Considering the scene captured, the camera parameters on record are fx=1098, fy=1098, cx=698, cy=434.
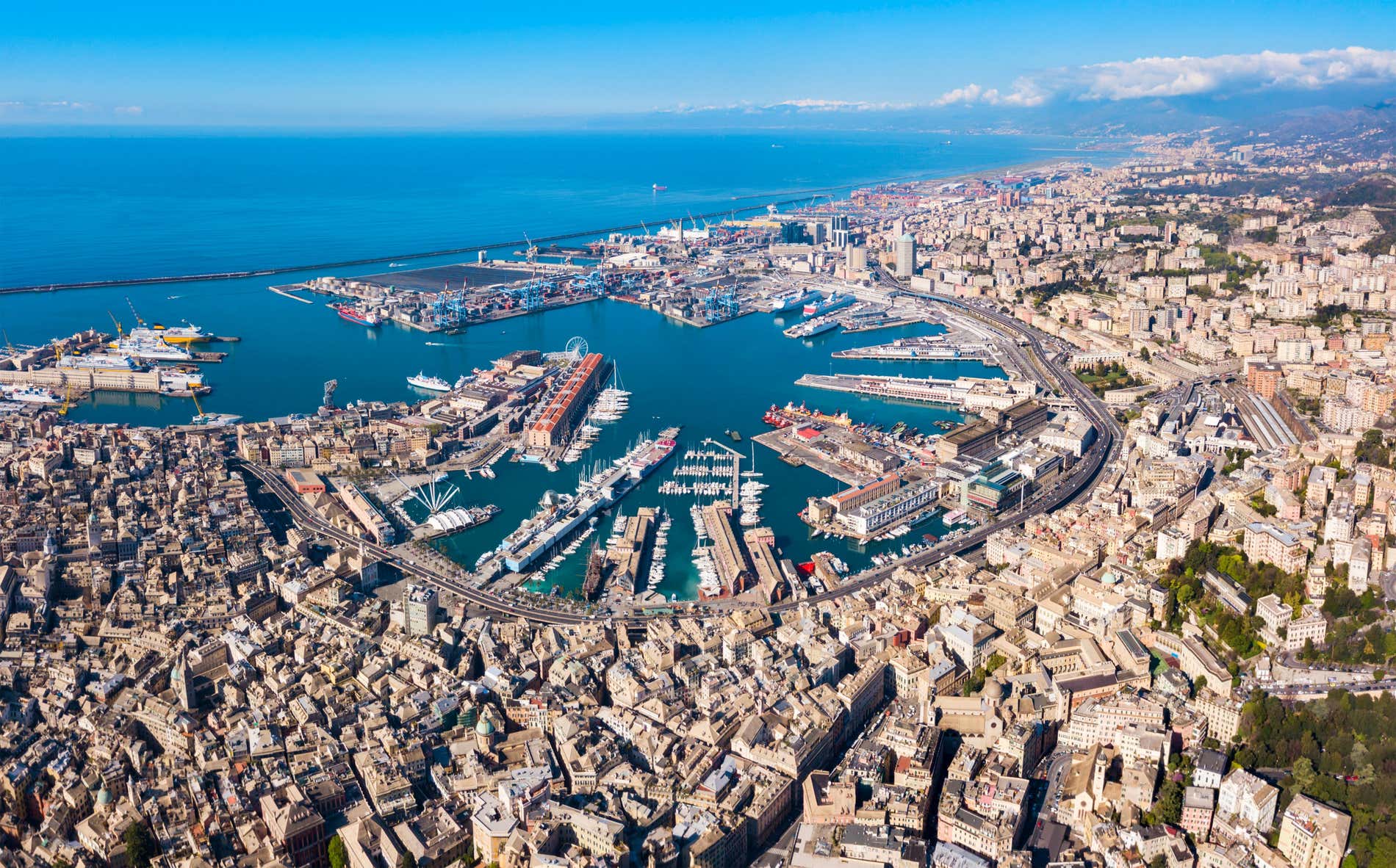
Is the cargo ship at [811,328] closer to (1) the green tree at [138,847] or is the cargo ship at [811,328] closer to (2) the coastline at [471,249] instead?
(2) the coastline at [471,249]

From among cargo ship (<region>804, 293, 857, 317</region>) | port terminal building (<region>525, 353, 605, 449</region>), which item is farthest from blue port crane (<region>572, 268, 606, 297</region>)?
port terminal building (<region>525, 353, 605, 449</region>)

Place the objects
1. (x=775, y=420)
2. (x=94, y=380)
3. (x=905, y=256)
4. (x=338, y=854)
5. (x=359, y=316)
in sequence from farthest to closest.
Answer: (x=905, y=256) → (x=359, y=316) → (x=94, y=380) → (x=775, y=420) → (x=338, y=854)

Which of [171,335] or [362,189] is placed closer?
[171,335]

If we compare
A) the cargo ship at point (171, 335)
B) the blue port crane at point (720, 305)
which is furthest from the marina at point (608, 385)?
the cargo ship at point (171, 335)

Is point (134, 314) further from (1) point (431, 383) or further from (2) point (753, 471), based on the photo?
(2) point (753, 471)

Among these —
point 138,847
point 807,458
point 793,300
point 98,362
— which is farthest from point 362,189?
point 138,847

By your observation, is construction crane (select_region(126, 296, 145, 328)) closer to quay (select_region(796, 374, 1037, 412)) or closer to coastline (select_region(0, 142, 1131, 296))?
coastline (select_region(0, 142, 1131, 296))

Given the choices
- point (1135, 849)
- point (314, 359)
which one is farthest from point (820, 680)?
point (314, 359)
